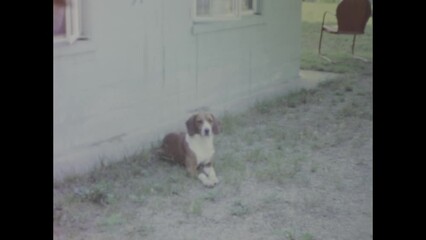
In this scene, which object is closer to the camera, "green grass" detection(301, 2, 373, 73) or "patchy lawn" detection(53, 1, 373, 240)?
"patchy lawn" detection(53, 1, 373, 240)

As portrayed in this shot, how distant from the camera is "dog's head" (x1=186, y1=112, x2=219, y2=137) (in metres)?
2.37

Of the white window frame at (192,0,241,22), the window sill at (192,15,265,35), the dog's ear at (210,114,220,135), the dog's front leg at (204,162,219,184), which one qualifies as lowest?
the dog's front leg at (204,162,219,184)

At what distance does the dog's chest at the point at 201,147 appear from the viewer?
2.36 metres

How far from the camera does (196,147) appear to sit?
2361 mm

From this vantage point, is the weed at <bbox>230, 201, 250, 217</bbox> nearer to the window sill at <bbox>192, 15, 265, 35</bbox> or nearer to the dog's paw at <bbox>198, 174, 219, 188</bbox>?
the dog's paw at <bbox>198, 174, 219, 188</bbox>

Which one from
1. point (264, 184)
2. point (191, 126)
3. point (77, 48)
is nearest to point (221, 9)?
point (191, 126)

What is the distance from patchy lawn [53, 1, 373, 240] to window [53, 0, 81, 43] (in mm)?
484

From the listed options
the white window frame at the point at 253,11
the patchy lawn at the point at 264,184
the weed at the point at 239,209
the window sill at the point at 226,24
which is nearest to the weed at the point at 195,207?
the patchy lawn at the point at 264,184

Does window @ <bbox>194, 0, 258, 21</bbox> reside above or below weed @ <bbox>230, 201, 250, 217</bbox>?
above

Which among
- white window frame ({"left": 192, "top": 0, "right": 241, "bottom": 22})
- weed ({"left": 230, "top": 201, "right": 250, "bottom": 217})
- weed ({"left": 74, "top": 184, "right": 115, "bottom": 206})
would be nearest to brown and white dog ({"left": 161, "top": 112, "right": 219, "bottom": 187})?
weed ({"left": 230, "top": 201, "right": 250, "bottom": 217})

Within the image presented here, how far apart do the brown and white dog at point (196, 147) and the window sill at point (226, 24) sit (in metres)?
0.31

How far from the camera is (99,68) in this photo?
227 cm
